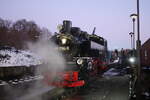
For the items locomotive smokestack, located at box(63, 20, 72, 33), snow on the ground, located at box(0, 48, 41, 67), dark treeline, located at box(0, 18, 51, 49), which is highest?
dark treeline, located at box(0, 18, 51, 49)

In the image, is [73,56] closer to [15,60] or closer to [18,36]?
[15,60]

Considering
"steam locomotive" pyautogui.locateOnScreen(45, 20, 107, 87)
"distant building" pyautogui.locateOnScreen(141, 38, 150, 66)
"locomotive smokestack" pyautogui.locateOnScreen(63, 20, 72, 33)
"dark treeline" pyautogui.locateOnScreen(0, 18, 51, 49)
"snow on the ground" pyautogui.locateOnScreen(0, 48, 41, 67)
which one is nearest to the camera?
"steam locomotive" pyautogui.locateOnScreen(45, 20, 107, 87)

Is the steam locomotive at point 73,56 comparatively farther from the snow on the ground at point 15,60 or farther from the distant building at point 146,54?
the distant building at point 146,54

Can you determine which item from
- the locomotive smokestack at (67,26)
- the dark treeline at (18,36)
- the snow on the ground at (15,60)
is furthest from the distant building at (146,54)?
the dark treeline at (18,36)

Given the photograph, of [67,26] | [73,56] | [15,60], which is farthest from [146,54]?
[73,56]

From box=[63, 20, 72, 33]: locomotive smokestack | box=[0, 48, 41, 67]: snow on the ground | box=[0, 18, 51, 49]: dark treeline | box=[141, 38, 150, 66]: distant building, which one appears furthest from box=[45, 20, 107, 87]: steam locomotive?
box=[0, 18, 51, 49]: dark treeline

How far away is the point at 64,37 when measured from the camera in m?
19.4

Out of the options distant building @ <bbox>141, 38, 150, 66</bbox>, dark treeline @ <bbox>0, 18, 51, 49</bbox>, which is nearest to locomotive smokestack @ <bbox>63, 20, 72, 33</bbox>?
distant building @ <bbox>141, 38, 150, 66</bbox>

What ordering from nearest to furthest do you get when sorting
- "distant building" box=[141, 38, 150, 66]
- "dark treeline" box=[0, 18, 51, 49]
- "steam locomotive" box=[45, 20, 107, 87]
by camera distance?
"steam locomotive" box=[45, 20, 107, 87] < "distant building" box=[141, 38, 150, 66] < "dark treeline" box=[0, 18, 51, 49]

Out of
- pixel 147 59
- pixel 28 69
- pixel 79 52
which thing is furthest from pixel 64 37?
pixel 147 59

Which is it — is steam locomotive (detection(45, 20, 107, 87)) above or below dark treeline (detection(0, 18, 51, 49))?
below

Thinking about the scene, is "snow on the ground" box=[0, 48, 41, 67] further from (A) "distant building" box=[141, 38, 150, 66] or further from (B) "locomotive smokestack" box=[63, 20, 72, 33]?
(A) "distant building" box=[141, 38, 150, 66]

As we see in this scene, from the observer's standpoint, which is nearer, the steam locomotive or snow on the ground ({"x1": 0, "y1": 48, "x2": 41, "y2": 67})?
the steam locomotive

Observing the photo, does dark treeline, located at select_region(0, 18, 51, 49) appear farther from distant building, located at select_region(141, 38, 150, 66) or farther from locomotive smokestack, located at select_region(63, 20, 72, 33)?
locomotive smokestack, located at select_region(63, 20, 72, 33)
